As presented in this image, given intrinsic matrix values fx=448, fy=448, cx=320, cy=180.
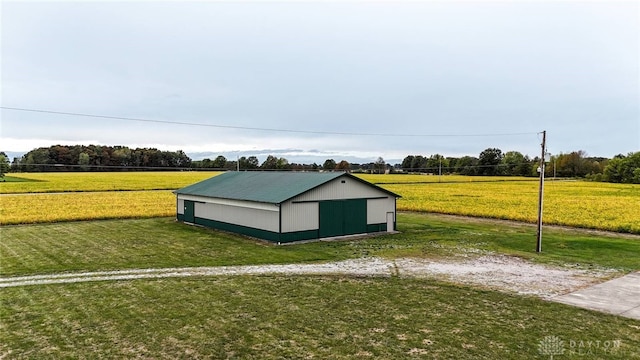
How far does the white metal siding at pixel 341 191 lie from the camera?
79.5ft

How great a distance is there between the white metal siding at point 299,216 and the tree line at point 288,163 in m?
66.8

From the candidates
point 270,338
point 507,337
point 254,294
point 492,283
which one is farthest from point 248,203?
point 507,337

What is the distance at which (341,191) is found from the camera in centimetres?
2556

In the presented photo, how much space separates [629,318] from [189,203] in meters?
26.1

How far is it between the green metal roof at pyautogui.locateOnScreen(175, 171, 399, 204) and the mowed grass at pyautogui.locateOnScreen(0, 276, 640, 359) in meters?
10.2

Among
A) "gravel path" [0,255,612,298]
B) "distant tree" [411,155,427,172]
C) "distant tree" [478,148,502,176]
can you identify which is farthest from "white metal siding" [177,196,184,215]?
"distant tree" [411,155,427,172]

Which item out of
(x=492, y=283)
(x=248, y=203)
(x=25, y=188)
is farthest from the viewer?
(x=25, y=188)

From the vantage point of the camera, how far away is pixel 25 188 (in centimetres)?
5816

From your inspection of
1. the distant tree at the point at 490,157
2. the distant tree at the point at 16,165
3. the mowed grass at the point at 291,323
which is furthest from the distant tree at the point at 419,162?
the mowed grass at the point at 291,323

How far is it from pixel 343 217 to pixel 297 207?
127 inches

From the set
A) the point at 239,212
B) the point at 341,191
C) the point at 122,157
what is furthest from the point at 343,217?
the point at 122,157

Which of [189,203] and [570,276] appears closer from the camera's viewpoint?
[570,276]

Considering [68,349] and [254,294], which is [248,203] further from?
[68,349]

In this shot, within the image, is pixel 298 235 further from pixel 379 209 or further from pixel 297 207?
pixel 379 209
